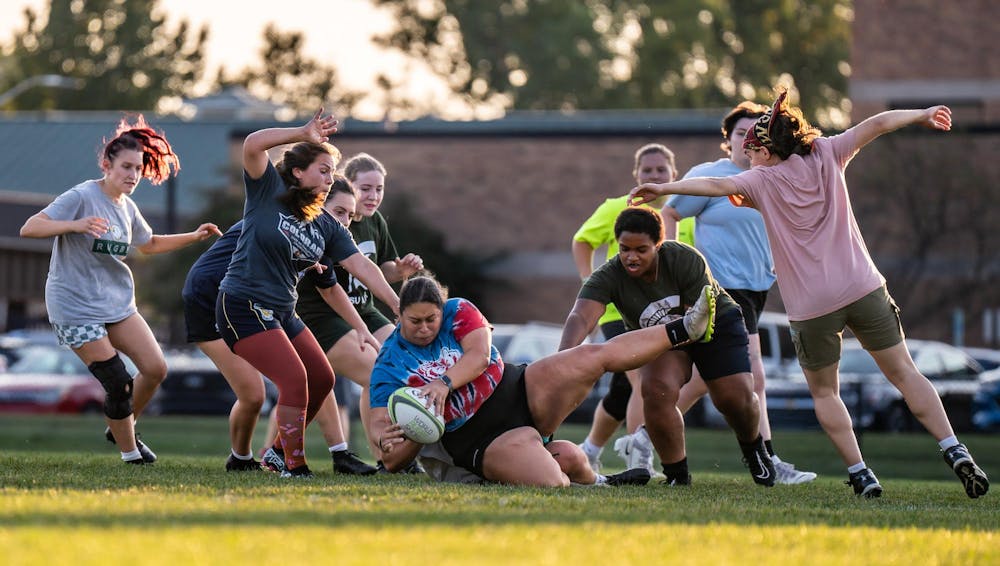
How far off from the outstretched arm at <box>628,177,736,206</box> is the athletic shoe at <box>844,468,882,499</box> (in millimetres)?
1692

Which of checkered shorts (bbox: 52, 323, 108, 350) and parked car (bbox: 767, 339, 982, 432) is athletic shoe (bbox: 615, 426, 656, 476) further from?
parked car (bbox: 767, 339, 982, 432)

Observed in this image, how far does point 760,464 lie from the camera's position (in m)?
9.33

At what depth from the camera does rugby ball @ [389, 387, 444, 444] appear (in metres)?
8.13

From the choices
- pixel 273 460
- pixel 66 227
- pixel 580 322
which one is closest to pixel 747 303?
pixel 580 322

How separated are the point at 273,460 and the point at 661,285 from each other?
101 inches

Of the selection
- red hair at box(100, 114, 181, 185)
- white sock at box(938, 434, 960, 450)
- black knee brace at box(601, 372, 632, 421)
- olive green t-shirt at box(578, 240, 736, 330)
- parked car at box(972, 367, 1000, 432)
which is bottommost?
parked car at box(972, 367, 1000, 432)

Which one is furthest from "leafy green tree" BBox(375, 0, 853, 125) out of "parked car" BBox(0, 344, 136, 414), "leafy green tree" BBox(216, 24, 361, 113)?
"parked car" BBox(0, 344, 136, 414)

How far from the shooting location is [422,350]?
8547 millimetres

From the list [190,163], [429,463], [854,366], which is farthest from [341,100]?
[429,463]

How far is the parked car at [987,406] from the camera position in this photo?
23.8 meters

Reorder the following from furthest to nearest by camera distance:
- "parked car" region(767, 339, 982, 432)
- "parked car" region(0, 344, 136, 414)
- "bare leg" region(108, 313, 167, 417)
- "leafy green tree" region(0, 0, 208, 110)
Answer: "leafy green tree" region(0, 0, 208, 110) < "parked car" region(0, 344, 136, 414) < "parked car" region(767, 339, 982, 432) < "bare leg" region(108, 313, 167, 417)

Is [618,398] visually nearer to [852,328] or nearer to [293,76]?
[852,328]

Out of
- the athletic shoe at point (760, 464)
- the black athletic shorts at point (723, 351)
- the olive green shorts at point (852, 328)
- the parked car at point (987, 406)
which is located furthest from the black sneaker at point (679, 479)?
the parked car at point (987, 406)

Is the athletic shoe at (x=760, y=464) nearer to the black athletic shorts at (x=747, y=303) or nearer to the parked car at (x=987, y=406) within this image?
the black athletic shorts at (x=747, y=303)
